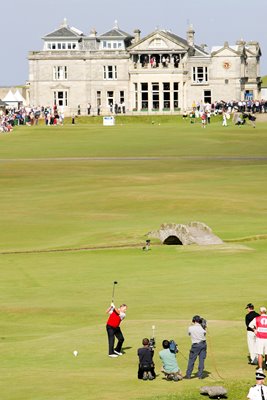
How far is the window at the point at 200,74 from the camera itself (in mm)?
185125

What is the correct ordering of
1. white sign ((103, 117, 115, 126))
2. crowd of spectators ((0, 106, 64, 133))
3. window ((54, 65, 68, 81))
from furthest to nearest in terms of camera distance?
1. window ((54, 65, 68, 81))
2. crowd of spectators ((0, 106, 64, 133))
3. white sign ((103, 117, 115, 126))

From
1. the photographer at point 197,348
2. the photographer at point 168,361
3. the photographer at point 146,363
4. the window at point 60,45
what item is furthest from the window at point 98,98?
the photographer at point 168,361

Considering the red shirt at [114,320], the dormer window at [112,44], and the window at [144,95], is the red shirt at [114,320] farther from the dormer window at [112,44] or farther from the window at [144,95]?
the dormer window at [112,44]

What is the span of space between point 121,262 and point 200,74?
130 meters

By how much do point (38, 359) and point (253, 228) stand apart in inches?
1300

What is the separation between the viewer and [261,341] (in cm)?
3481

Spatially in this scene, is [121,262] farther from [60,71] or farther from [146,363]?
[60,71]

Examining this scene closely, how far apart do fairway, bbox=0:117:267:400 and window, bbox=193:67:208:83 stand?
61.6 m

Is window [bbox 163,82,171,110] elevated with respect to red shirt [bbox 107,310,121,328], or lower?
elevated

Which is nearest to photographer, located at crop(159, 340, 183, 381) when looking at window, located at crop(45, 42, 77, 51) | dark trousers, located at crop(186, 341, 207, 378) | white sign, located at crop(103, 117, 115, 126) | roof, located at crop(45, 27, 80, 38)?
dark trousers, located at crop(186, 341, 207, 378)

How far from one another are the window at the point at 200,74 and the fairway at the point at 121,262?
61.6 meters

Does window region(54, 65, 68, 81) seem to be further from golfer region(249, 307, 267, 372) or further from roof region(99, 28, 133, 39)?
golfer region(249, 307, 267, 372)

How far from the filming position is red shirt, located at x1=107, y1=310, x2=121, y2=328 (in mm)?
36844

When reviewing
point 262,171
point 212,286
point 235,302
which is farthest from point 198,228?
point 262,171
